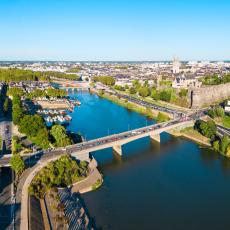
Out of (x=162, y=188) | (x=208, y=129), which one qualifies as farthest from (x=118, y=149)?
(x=208, y=129)

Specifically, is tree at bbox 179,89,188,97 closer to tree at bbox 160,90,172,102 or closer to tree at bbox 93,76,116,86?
tree at bbox 160,90,172,102

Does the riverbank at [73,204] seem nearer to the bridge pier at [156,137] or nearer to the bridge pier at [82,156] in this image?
the bridge pier at [82,156]

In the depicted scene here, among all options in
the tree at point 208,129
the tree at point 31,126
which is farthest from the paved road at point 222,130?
the tree at point 31,126

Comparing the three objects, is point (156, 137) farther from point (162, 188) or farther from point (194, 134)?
point (162, 188)

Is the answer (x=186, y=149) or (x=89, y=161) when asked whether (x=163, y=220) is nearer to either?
(x=89, y=161)

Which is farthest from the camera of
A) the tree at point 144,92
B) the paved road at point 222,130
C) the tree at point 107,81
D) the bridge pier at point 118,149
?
the tree at point 107,81

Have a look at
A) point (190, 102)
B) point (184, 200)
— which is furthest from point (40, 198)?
point (190, 102)

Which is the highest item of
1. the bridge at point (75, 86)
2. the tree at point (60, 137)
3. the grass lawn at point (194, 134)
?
the tree at point (60, 137)
